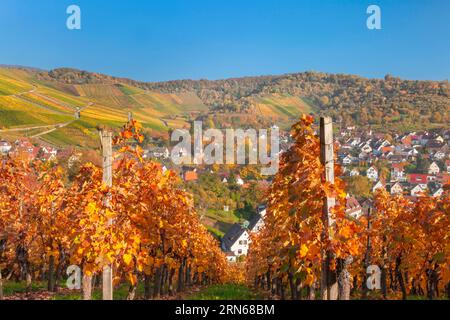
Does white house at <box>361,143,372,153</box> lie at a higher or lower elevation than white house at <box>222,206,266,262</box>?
higher

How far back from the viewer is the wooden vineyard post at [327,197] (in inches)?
314

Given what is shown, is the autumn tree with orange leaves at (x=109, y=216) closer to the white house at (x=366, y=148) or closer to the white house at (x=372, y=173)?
the white house at (x=372, y=173)

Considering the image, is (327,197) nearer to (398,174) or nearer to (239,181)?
(239,181)

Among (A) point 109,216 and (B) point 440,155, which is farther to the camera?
(B) point 440,155

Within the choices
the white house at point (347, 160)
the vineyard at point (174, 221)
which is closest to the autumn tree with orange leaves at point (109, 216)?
the vineyard at point (174, 221)

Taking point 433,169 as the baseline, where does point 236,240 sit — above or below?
below

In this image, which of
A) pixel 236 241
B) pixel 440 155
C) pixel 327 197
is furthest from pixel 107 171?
pixel 440 155

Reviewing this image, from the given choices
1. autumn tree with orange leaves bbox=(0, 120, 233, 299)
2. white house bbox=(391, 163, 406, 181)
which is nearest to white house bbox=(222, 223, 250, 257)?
autumn tree with orange leaves bbox=(0, 120, 233, 299)

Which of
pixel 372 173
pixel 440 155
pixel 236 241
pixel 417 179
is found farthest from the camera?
pixel 440 155

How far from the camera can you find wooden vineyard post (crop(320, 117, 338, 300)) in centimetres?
796

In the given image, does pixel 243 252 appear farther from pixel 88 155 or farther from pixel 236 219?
pixel 88 155

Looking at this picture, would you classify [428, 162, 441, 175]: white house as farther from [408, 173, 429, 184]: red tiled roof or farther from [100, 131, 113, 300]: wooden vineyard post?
[100, 131, 113, 300]: wooden vineyard post

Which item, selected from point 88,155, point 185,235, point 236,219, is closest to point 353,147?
point 236,219

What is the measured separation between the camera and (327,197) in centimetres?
823
